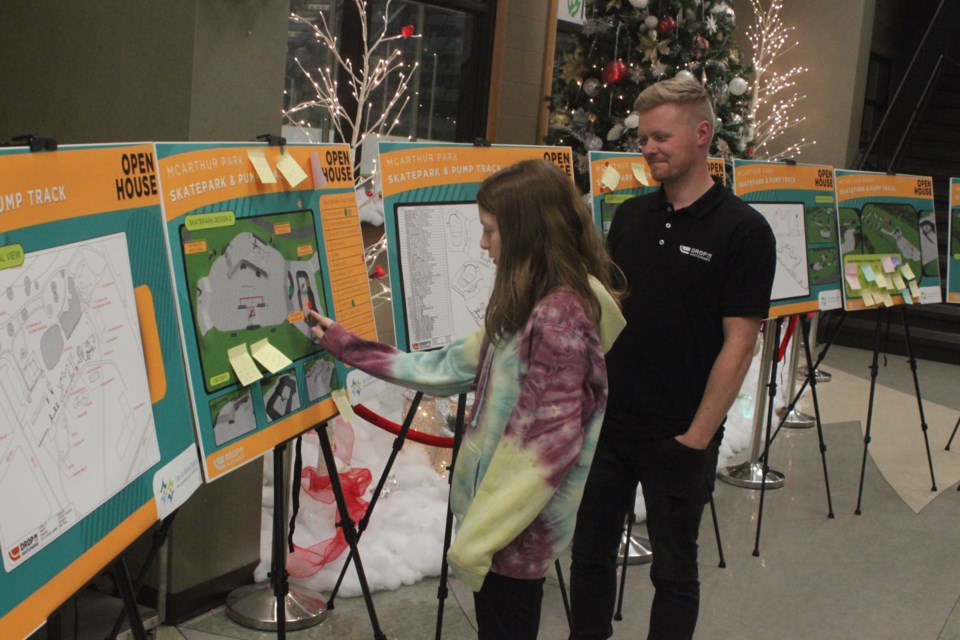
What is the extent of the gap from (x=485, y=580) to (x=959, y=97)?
10224 mm

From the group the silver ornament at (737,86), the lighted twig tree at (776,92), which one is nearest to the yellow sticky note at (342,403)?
the silver ornament at (737,86)

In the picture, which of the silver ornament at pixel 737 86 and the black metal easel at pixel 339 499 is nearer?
the black metal easel at pixel 339 499

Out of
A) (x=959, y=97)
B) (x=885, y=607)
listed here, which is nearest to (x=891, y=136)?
(x=959, y=97)

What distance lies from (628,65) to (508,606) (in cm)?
395

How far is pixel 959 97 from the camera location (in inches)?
413

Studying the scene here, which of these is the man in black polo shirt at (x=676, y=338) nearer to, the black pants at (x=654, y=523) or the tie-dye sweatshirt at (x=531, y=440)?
the black pants at (x=654, y=523)

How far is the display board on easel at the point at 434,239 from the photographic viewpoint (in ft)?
8.93

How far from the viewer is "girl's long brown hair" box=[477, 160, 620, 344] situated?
1931 mm

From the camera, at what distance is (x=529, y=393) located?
186 centimetres

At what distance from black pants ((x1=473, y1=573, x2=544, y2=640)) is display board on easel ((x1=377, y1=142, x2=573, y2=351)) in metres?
0.87

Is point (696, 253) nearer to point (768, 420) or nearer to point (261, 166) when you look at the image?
point (261, 166)

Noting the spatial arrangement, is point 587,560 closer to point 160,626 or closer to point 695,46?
point 160,626

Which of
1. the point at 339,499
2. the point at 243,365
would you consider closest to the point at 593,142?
the point at 339,499

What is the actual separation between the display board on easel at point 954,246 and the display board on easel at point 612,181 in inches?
87.5
